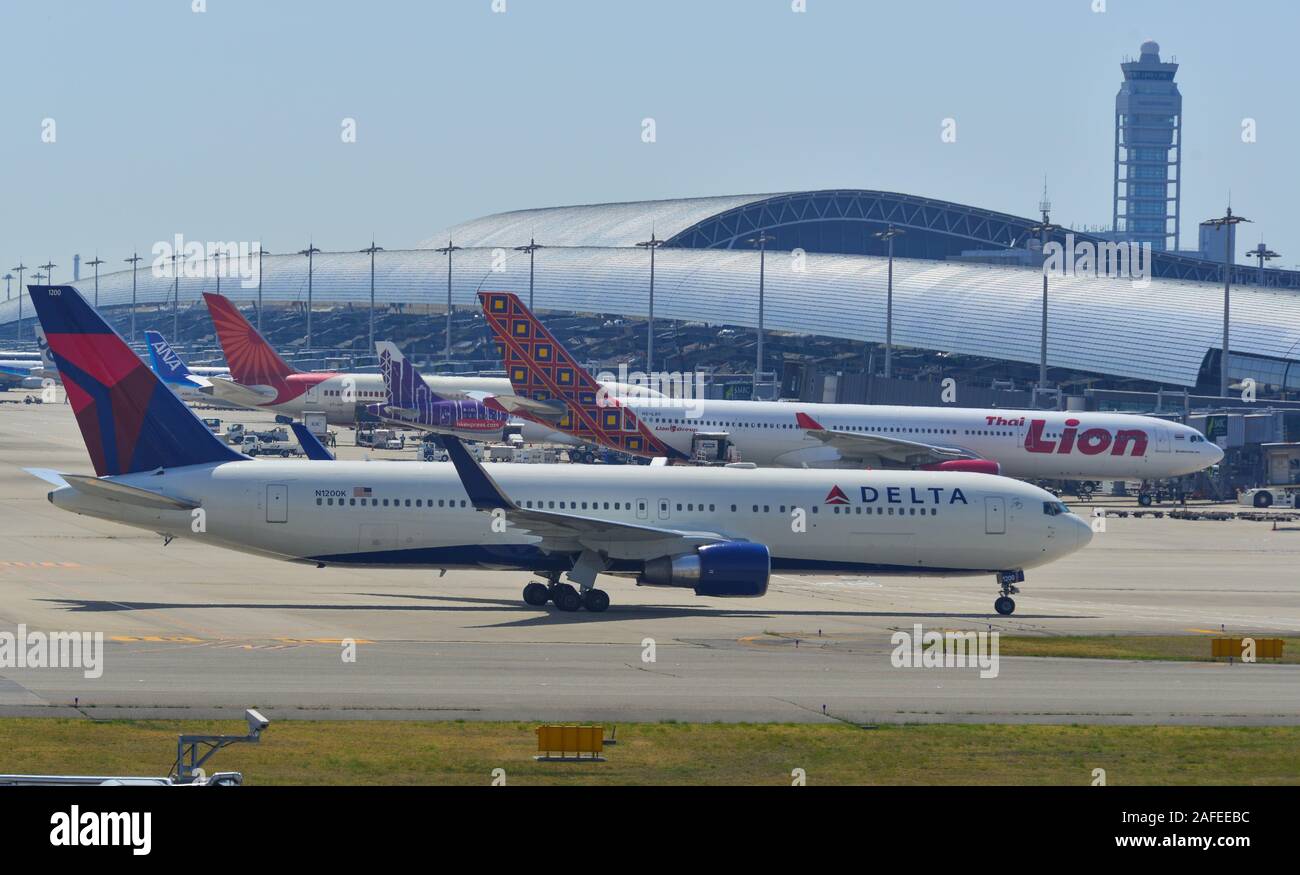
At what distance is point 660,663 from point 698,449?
43.6m

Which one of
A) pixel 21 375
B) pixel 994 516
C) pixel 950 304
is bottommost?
pixel 994 516

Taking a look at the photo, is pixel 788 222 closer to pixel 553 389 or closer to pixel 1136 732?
pixel 553 389

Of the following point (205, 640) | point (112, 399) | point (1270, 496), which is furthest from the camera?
point (1270, 496)

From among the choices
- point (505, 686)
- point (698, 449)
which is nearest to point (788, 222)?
point (698, 449)

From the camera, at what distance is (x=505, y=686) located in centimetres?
2662

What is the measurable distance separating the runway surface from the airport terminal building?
59818mm

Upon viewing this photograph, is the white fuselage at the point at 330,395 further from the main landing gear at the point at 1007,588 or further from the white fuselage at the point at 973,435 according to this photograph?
the main landing gear at the point at 1007,588

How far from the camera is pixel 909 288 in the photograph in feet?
447

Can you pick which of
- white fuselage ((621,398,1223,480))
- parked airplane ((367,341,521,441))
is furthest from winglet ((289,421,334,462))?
parked airplane ((367,341,521,441))

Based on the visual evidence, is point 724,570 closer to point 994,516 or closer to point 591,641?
point 591,641

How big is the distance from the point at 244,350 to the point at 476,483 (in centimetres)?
6906

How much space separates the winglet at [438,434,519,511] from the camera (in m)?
35.1

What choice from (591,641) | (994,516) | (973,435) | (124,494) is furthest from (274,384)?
(591,641)

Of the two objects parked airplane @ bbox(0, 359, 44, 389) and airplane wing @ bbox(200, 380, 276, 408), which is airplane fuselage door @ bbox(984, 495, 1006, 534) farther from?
parked airplane @ bbox(0, 359, 44, 389)
